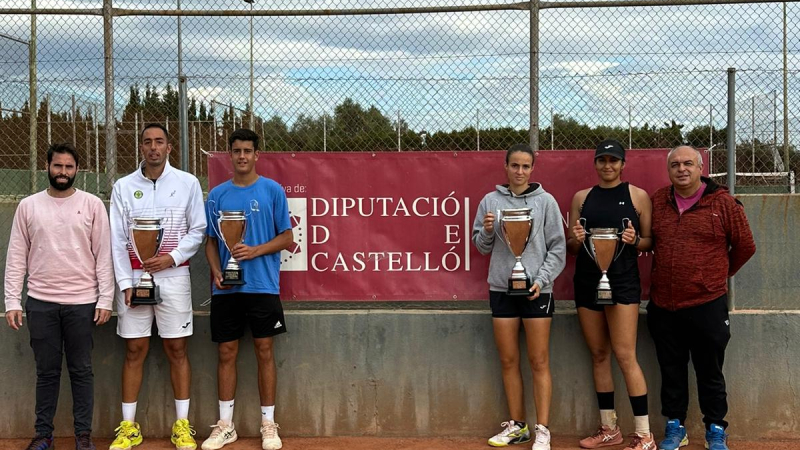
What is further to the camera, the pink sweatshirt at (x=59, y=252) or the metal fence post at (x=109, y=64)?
the metal fence post at (x=109, y=64)

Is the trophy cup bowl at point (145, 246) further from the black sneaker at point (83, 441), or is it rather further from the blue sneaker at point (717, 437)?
the blue sneaker at point (717, 437)

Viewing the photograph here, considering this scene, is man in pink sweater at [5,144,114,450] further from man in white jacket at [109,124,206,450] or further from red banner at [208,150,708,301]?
red banner at [208,150,708,301]

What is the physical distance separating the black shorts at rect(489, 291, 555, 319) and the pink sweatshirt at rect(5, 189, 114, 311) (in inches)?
97.0

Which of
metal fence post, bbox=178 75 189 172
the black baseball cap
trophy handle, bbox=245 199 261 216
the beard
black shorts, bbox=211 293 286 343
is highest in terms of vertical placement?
metal fence post, bbox=178 75 189 172

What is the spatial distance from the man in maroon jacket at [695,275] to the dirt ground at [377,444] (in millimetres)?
471

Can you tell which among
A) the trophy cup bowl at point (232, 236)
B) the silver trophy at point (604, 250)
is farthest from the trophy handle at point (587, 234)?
the trophy cup bowl at point (232, 236)

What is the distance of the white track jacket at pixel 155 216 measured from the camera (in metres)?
5.04

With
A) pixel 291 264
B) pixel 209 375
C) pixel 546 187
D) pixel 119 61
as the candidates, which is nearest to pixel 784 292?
pixel 546 187

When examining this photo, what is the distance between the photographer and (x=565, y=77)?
5.46 meters

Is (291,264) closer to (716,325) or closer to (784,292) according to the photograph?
(716,325)

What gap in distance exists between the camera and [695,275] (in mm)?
4812

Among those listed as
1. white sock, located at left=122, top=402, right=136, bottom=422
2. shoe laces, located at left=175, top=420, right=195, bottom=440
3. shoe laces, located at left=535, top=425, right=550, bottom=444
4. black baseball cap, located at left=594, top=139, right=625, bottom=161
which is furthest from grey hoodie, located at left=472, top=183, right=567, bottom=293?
white sock, located at left=122, top=402, right=136, bottom=422

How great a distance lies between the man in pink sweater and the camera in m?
4.89

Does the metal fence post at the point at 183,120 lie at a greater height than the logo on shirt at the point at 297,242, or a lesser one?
greater
